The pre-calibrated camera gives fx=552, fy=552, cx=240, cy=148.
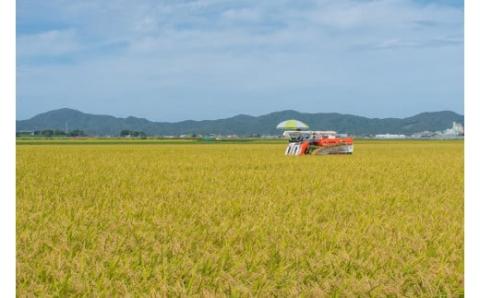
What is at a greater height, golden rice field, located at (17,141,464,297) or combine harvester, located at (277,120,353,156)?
combine harvester, located at (277,120,353,156)

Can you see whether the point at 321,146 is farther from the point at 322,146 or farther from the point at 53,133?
the point at 53,133

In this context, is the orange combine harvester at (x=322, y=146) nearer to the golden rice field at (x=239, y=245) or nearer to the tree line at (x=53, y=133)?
the golden rice field at (x=239, y=245)

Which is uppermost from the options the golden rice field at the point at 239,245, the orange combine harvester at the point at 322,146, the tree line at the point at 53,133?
the tree line at the point at 53,133
